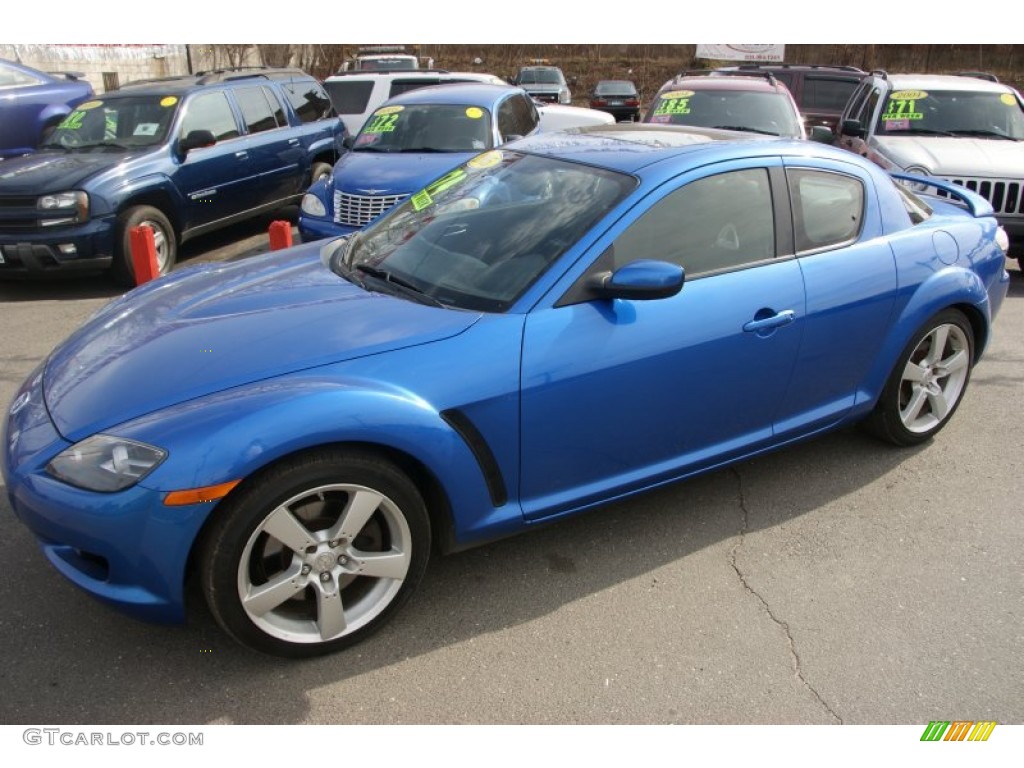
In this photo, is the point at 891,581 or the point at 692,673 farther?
the point at 891,581

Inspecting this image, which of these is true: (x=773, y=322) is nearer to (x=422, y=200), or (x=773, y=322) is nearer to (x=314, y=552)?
(x=422, y=200)

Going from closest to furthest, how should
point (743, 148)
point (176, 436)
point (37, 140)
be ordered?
point (176, 436)
point (743, 148)
point (37, 140)

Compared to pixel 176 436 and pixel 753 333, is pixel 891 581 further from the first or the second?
pixel 176 436

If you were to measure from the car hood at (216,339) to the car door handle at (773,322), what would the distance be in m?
1.12

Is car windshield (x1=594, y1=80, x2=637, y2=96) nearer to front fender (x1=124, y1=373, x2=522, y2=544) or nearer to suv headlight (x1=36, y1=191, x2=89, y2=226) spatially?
suv headlight (x1=36, y1=191, x2=89, y2=226)

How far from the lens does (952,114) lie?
807 cm

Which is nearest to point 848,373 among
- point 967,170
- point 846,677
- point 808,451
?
point 808,451

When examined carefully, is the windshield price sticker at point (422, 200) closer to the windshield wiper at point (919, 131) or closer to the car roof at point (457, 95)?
the car roof at point (457, 95)

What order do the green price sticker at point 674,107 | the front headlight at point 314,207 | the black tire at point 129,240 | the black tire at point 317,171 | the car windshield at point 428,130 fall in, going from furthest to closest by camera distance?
the black tire at point 317,171 < the green price sticker at point 674,107 < the car windshield at point 428,130 < the front headlight at point 314,207 < the black tire at point 129,240

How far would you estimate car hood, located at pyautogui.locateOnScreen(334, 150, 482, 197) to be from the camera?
692cm

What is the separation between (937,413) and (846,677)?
202cm

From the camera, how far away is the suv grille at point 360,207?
22.5ft

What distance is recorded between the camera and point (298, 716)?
8.08 feet
